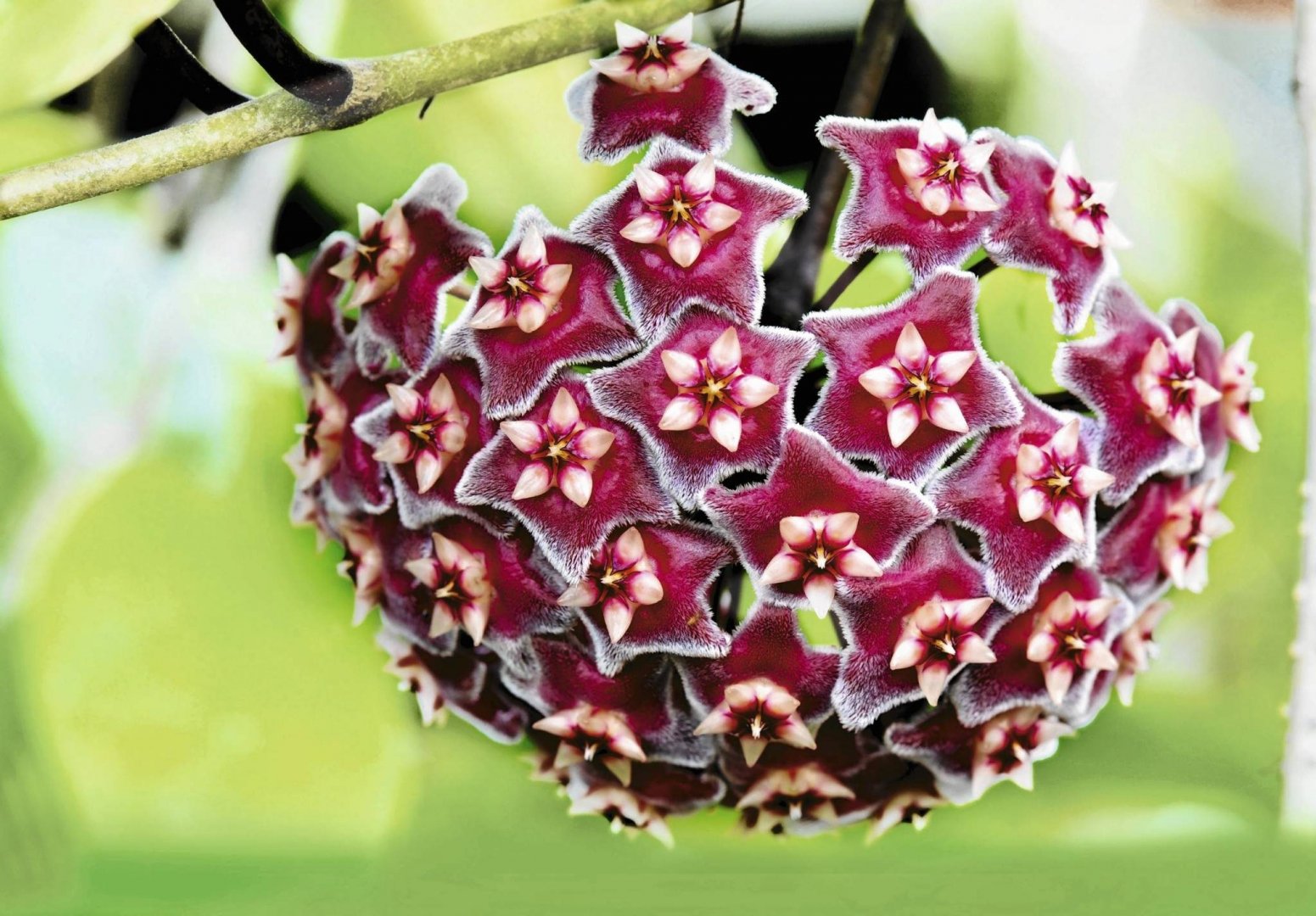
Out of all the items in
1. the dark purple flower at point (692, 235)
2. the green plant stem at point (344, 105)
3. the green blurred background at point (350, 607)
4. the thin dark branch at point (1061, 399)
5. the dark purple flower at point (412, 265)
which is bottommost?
the green blurred background at point (350, 607)

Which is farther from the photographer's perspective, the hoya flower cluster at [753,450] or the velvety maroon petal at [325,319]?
the velvety maroon petal at [325,319]

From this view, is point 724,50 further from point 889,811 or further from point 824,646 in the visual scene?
point 889,811

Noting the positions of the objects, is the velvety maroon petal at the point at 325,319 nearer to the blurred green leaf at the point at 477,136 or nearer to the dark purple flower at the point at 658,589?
the blurred green leaf at the point at 477,136

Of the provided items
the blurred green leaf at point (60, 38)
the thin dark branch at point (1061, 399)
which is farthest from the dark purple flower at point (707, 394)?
the blurred green leaf at point (60, 38)

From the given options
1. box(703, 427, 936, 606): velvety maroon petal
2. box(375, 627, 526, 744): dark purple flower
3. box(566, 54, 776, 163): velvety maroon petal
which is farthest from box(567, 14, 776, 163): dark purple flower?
box(375, 627, 526, 744): dark purple flower

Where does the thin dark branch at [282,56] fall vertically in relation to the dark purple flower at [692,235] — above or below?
above

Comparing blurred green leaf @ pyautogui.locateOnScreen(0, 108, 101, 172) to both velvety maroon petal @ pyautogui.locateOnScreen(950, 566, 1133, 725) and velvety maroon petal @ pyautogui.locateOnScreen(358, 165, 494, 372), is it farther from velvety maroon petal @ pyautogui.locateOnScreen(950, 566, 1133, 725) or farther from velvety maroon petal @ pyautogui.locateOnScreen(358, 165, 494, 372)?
velvety maroon petal @ pyautogui.locateOnScreen(950, 566, 1133, 725)

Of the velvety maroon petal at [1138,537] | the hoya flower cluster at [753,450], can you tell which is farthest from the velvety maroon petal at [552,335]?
the velvety maroon petal at [1138,537]
